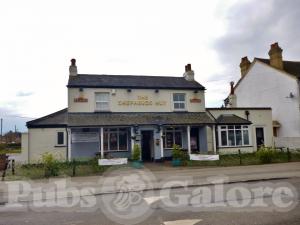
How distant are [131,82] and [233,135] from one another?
10201 millimetres

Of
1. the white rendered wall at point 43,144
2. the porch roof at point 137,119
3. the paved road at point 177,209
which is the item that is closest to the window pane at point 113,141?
the porch roof at point 137,119

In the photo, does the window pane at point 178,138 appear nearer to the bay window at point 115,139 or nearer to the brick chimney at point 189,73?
the bay window at point 115,139

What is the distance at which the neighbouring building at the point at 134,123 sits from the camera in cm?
2528

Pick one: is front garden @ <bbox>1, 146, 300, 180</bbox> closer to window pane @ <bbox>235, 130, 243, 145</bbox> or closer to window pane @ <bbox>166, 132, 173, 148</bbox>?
window pane @ <bbox>235, 130, 243, 145</bbox>

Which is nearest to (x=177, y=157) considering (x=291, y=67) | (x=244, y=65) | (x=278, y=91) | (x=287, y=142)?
(x=287, y=142)

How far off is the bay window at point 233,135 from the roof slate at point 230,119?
463 mm

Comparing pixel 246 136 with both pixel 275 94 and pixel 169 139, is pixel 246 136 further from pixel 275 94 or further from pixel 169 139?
pixel 169 139

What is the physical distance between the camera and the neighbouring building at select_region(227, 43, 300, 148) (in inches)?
1187

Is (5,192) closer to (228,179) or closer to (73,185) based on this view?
(73,185)

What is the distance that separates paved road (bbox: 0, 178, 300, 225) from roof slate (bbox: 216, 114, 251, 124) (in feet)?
53.0

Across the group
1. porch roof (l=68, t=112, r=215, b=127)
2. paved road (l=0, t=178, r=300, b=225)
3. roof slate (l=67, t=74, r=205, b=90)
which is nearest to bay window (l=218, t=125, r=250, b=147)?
porch roof (l=68, t=112, r=215, b=127)

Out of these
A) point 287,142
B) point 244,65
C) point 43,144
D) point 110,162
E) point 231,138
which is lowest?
point 110,162

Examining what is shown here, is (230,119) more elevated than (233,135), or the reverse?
(230,119)

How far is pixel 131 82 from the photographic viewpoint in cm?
2777
